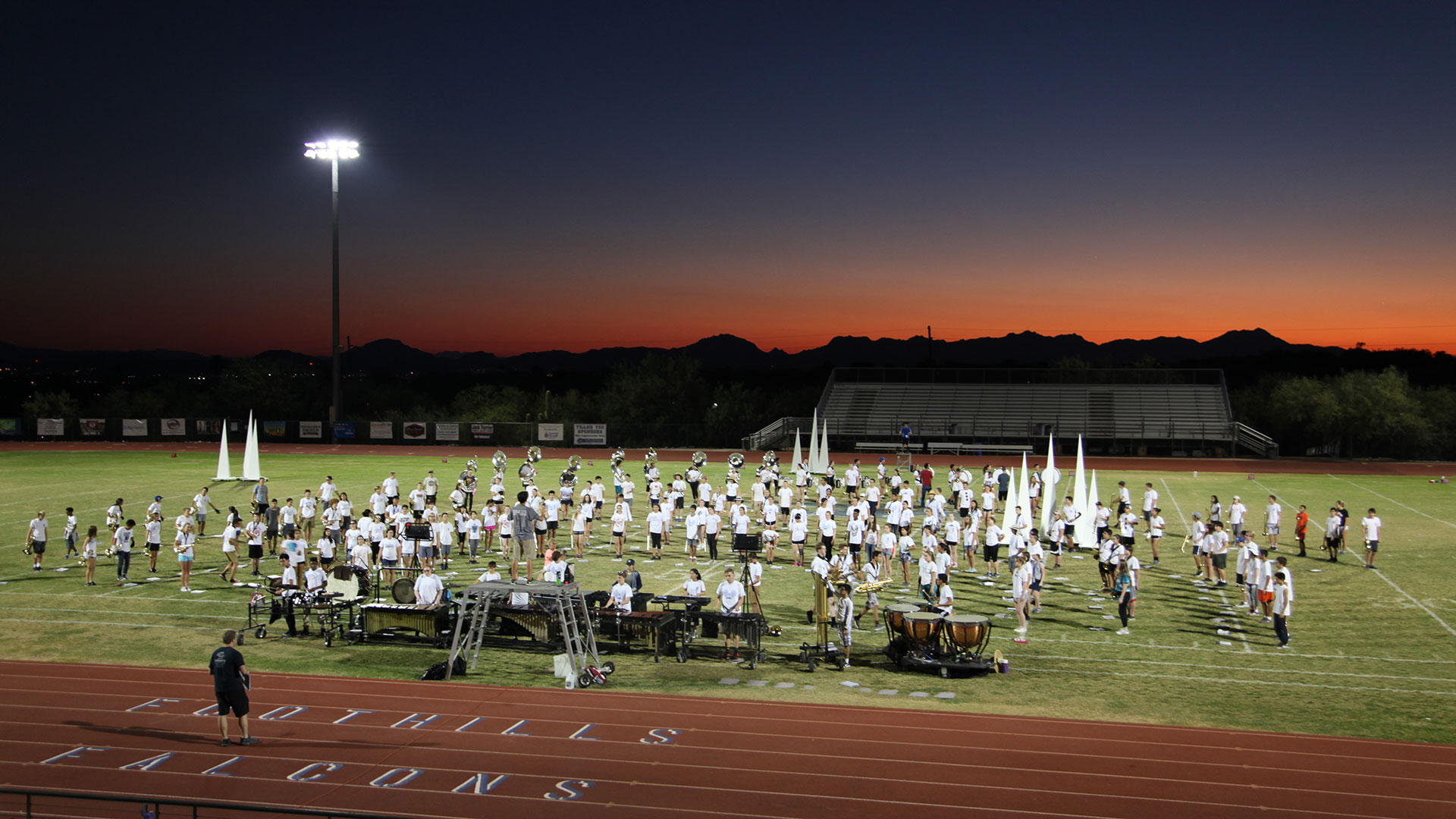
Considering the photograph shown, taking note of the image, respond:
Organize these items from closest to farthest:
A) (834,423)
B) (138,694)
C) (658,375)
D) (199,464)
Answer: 1. (138,694)
2. (199,464)
3. (834,423)
4. (658,375)

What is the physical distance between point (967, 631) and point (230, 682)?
9873mm

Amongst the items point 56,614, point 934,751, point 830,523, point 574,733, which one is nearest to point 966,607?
point 830,523

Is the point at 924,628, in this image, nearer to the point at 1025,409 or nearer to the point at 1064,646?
the point at 1064,646

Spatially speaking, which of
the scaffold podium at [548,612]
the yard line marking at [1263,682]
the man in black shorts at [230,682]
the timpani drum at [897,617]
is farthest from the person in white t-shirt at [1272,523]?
the man in black shorts at [230,682]

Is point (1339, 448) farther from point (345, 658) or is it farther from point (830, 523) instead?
point (345, 658)

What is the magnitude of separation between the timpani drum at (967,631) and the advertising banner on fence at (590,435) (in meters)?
47.3

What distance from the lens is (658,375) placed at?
226ft

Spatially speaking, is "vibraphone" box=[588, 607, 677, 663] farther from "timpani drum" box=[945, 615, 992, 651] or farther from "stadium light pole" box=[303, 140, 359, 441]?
"stadium light pole" box=[303, 140, 359, 441]

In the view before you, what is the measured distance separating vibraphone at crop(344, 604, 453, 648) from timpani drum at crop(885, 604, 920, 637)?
281 inches

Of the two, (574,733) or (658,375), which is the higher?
(658,375)

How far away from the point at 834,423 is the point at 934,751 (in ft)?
166

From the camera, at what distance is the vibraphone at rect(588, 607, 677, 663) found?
14930 millimetres

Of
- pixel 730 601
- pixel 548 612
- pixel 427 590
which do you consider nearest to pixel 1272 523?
pixel 730 601

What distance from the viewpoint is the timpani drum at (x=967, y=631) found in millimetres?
14234
